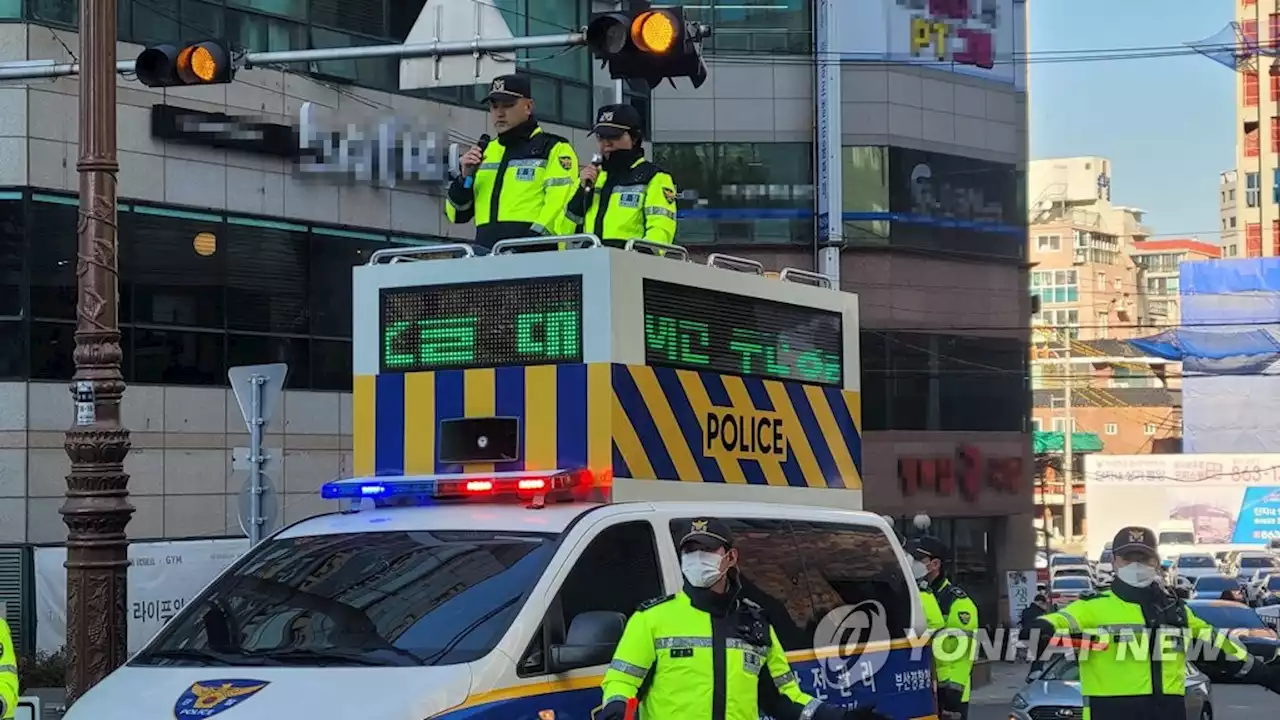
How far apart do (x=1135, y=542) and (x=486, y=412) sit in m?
3.07

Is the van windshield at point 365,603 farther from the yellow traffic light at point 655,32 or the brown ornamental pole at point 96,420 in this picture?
the yellow traffic light at point 655,32

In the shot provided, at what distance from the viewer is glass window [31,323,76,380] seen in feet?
71.0

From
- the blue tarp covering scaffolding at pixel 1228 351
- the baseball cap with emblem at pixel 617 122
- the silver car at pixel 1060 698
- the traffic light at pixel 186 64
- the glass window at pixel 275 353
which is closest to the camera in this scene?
the baseball cap with emblem at pixel 617 122

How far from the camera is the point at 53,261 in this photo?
71.4 feet

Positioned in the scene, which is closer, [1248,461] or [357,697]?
[357,697]

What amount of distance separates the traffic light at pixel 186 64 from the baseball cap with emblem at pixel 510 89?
345cm

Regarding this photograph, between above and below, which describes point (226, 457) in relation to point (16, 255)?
below

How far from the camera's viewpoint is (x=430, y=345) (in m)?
8.46

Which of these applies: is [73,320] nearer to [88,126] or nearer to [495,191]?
[88,126]

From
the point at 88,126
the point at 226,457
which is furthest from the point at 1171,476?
the point at 88,126

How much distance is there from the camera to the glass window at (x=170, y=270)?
22.6 m

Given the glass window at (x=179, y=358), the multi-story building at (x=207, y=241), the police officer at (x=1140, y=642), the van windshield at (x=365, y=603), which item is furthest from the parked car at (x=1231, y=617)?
the van windshield at (x=365, y=603)

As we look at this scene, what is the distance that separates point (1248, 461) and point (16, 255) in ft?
234

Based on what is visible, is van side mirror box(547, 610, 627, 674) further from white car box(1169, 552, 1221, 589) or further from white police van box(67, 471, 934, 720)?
white car box(1169, 552, 1221, 589)
